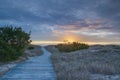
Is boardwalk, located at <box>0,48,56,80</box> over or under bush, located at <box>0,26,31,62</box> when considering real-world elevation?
under

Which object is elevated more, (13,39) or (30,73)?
(13,39)

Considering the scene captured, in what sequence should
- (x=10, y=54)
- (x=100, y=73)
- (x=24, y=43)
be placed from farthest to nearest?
(x=24, y=43)
(x=10, y=54)
(x=100, y=73)

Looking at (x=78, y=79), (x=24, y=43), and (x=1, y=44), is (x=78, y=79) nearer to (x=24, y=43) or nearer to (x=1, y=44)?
(x=1, y=44)

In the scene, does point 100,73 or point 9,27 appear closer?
point 100,73

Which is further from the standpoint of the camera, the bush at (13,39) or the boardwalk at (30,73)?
the bush at (13,39)

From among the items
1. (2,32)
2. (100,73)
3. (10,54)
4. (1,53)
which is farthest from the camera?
(2,32)

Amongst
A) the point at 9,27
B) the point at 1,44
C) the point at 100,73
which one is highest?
the point at 9,27

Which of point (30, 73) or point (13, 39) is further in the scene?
point (13, 39)

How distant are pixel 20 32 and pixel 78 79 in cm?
1887

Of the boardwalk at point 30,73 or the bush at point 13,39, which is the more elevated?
the bush at point 13,39

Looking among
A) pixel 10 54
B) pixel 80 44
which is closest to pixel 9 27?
pixel 10 54

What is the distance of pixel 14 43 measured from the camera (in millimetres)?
29938

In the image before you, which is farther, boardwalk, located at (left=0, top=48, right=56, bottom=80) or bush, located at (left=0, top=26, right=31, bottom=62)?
bush, located at (left=0, top=26, right=31, bottom=62)

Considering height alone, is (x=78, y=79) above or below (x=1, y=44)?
below
